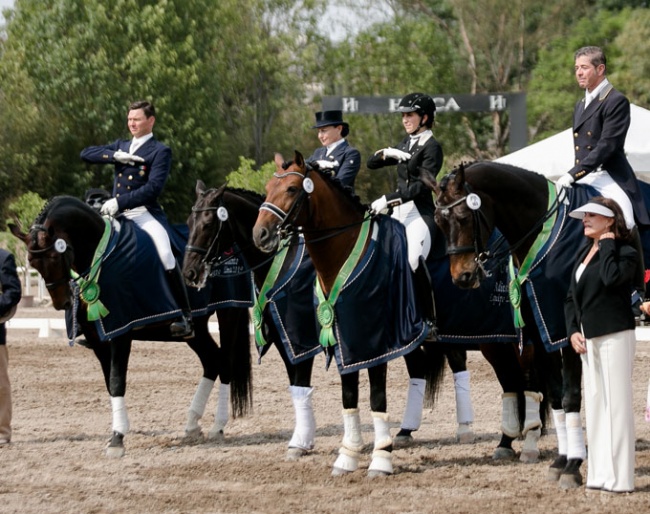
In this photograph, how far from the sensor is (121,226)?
9625mm

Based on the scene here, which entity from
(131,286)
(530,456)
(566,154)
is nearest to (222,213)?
(131,286)

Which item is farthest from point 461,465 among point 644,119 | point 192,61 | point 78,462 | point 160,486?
point 192,61

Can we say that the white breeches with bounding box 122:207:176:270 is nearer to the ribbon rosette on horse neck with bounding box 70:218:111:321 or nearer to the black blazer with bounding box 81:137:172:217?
the black blazer with bounding box 81:137:172:217

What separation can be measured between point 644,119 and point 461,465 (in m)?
10.5

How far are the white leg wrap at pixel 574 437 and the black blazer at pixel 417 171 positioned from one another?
1.86 m

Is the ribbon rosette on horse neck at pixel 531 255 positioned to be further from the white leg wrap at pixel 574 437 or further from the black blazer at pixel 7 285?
the black blazer at pixel 7 285

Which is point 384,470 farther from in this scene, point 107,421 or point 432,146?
point 107,421

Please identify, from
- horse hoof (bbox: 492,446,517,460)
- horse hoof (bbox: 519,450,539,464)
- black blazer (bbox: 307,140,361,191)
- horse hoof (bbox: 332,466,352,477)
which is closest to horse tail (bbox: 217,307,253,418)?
black blazer (bbox: 307,140,361,191)

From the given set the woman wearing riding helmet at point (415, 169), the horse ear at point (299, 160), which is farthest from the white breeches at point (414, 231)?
the horse ear at point (299, 160)

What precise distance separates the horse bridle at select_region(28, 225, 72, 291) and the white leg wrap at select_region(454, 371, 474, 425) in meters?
3.10

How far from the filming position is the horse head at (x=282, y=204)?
7852 millimetres

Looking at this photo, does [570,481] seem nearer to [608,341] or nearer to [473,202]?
[608,341]

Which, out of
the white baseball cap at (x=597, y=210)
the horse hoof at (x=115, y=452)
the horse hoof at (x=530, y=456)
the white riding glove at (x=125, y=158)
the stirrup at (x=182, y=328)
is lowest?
the horse hoof at (x=530, y=456)

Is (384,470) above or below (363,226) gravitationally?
below
